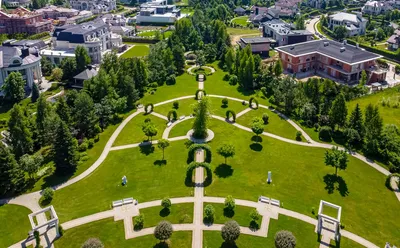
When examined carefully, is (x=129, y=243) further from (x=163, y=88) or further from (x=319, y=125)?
→ (x=163, y=88)

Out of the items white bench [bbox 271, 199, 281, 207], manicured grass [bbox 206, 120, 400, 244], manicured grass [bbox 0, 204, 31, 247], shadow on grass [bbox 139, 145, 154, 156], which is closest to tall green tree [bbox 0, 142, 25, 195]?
manicured grass [bbox 0, 204, 31, 247]

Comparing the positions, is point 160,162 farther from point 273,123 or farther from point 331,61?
point 331,61

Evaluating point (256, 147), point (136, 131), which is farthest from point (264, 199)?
point (136, 131)

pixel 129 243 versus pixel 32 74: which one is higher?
pixel 32 74

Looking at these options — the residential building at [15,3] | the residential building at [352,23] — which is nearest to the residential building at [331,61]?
the residential building at [352,23]

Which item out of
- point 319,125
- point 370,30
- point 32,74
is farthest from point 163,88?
point 370,30

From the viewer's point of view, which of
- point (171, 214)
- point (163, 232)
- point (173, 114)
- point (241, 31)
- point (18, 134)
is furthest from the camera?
point (241, 31)
